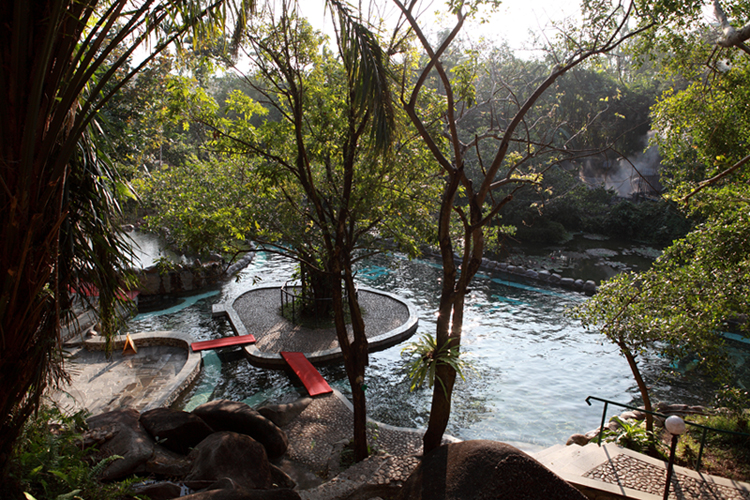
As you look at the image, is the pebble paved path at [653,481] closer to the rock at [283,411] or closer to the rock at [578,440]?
the rock at [578,440]

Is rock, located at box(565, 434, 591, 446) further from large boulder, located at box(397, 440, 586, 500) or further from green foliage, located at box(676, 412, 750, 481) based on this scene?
large boulder, located at box(397, 440, 586, 500)

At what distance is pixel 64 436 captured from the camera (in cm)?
434

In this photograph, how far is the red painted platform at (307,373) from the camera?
8.48 m

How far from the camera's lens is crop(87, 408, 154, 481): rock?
4.80m

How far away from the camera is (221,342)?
10.4 meters

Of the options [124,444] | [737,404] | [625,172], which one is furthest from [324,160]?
[625,172]

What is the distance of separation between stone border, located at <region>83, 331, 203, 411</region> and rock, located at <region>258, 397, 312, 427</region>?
6.50 feet

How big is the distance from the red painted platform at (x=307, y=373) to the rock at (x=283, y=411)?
47 centimetres

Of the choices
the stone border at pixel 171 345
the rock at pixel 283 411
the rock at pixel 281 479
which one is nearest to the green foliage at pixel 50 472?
the rock at pixel 281 479

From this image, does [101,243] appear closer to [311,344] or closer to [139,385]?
[139,385]

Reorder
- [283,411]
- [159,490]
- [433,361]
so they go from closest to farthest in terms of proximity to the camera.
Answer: [159,490]
[433,361]
[283,411]

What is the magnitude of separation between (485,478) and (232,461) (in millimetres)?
2837

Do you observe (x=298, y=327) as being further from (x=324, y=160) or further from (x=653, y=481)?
(x=653, y=481)

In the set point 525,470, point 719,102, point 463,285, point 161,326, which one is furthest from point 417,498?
point 161,326
